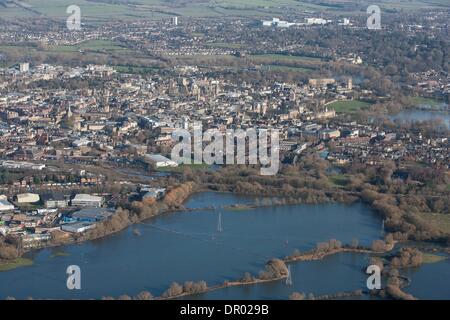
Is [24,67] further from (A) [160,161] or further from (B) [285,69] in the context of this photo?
(A) [160,161]

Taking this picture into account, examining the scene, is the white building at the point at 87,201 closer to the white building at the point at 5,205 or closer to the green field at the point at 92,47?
the white building at the point at 5,205

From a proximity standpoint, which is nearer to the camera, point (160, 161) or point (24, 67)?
point (160, 161)

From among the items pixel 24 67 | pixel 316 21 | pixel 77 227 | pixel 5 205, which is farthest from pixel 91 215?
pixel 316 21

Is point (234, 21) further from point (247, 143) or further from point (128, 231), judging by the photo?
point (128, 231)
